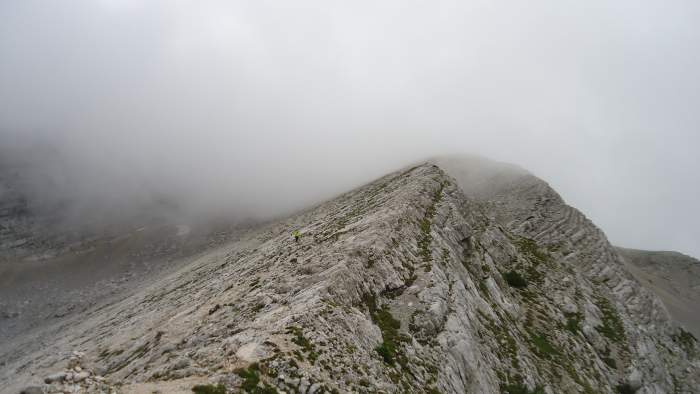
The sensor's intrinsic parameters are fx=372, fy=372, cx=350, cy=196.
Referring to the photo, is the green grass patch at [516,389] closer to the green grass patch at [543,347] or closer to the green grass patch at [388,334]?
the green grass patch at [543,347]

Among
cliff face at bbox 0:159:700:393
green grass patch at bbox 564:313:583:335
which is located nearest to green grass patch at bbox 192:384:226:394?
cliff face at bbox 0:159:700:393

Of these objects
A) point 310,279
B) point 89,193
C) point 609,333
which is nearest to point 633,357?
point 609,333

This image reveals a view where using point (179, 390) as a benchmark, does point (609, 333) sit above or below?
below

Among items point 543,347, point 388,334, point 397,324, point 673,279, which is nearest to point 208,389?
point 388,334

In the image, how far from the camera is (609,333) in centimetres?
4719

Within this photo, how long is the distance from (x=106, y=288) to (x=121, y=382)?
75217mm

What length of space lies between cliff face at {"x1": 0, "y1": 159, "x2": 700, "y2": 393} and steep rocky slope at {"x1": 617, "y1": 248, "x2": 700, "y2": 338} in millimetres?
64410

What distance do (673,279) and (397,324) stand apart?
182 metres

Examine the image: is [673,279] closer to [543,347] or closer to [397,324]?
[543,347]

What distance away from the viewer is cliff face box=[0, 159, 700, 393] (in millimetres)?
16656

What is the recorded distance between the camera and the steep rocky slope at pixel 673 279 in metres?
106

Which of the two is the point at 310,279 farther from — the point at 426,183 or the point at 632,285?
the point at 632,285

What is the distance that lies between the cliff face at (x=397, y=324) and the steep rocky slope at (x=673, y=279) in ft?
211

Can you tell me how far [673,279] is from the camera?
15000 centimetres
